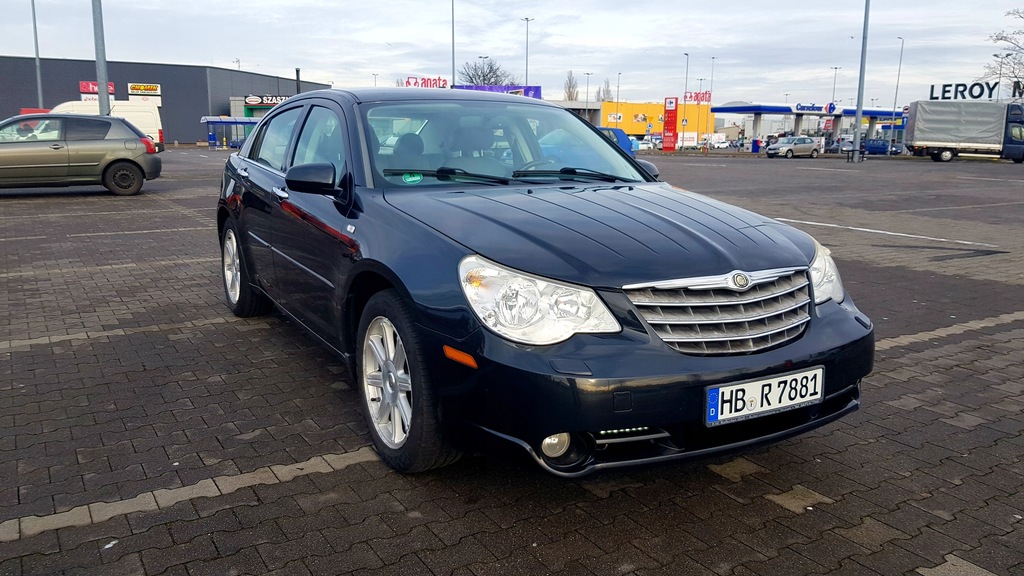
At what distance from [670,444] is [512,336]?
26.0 inches

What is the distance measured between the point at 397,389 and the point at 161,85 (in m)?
74.1

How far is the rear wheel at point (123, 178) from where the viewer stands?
16312 millimetres

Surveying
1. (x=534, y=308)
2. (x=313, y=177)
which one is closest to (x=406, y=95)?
(x=313, y=177)

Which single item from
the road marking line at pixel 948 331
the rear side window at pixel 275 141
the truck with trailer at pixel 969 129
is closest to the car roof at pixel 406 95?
the rear side window at pixel 275 141

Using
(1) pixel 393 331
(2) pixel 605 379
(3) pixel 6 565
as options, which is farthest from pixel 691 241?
(3) pixel 6 565

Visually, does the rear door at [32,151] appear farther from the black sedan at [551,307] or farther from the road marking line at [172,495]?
the road marking line at [172,495]

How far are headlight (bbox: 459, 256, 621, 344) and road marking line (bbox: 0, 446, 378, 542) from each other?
110 cm

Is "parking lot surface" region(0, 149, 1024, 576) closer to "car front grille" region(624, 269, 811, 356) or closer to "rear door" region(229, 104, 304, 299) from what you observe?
"car front grille" region(624, 269, 811, 356)

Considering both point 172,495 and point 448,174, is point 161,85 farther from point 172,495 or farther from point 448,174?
point 172,495

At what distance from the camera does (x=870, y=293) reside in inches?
285

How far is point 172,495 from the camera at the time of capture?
321cm

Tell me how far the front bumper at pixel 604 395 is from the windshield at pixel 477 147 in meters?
1.30

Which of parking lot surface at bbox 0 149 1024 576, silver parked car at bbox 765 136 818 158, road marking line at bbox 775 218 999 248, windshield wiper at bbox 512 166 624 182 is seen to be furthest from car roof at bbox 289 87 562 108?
silver parked car at bbox 765 136 818 158

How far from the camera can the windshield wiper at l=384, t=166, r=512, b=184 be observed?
3.94 m
